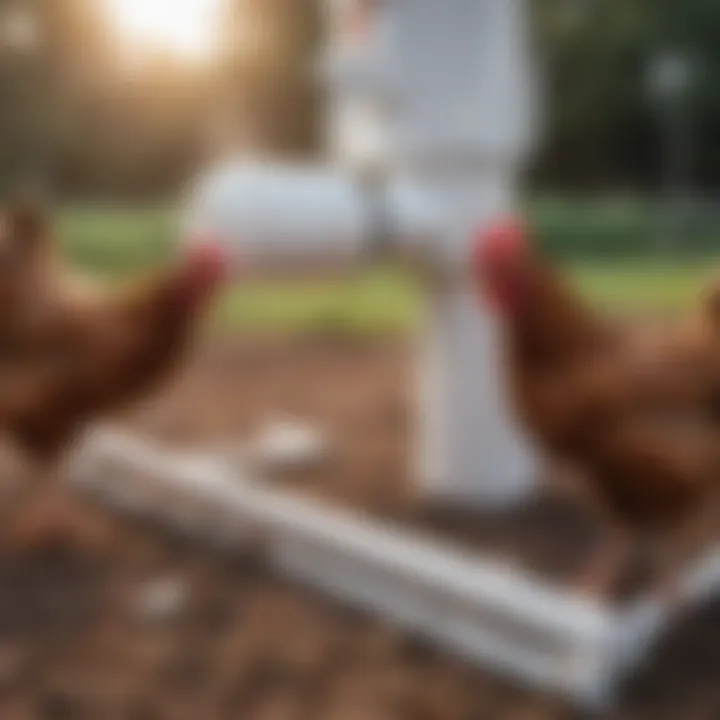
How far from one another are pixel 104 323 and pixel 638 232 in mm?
406

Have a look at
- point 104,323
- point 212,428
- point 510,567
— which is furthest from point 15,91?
point 510,567

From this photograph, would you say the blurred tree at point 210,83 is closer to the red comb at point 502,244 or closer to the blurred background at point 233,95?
the blurred background at point 233,95

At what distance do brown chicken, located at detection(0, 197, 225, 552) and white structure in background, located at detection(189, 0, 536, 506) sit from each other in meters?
0.04

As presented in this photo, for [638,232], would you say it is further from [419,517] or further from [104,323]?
[104,323]

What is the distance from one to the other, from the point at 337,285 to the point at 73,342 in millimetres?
582

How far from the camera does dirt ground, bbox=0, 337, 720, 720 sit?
491 mm

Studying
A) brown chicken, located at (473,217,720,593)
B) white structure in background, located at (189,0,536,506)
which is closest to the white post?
white structure in background, located at (189,0,536,506)

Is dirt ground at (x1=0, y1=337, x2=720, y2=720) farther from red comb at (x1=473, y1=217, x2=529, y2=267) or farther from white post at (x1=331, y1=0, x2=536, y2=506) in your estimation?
red comb at (x1=473, y1=217, x2=529, y2=267)

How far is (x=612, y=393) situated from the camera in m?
0.54

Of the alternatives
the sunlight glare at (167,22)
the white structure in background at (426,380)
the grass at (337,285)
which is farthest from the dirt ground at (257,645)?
the sunlight glare at (167,22)

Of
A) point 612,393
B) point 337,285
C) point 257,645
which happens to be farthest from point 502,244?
point 337,285

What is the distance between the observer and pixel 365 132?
0.77 metres

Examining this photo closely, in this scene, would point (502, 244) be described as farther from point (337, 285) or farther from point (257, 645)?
point (337, 285)

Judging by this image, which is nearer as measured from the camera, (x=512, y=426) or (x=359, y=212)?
(x=359, y=212)
